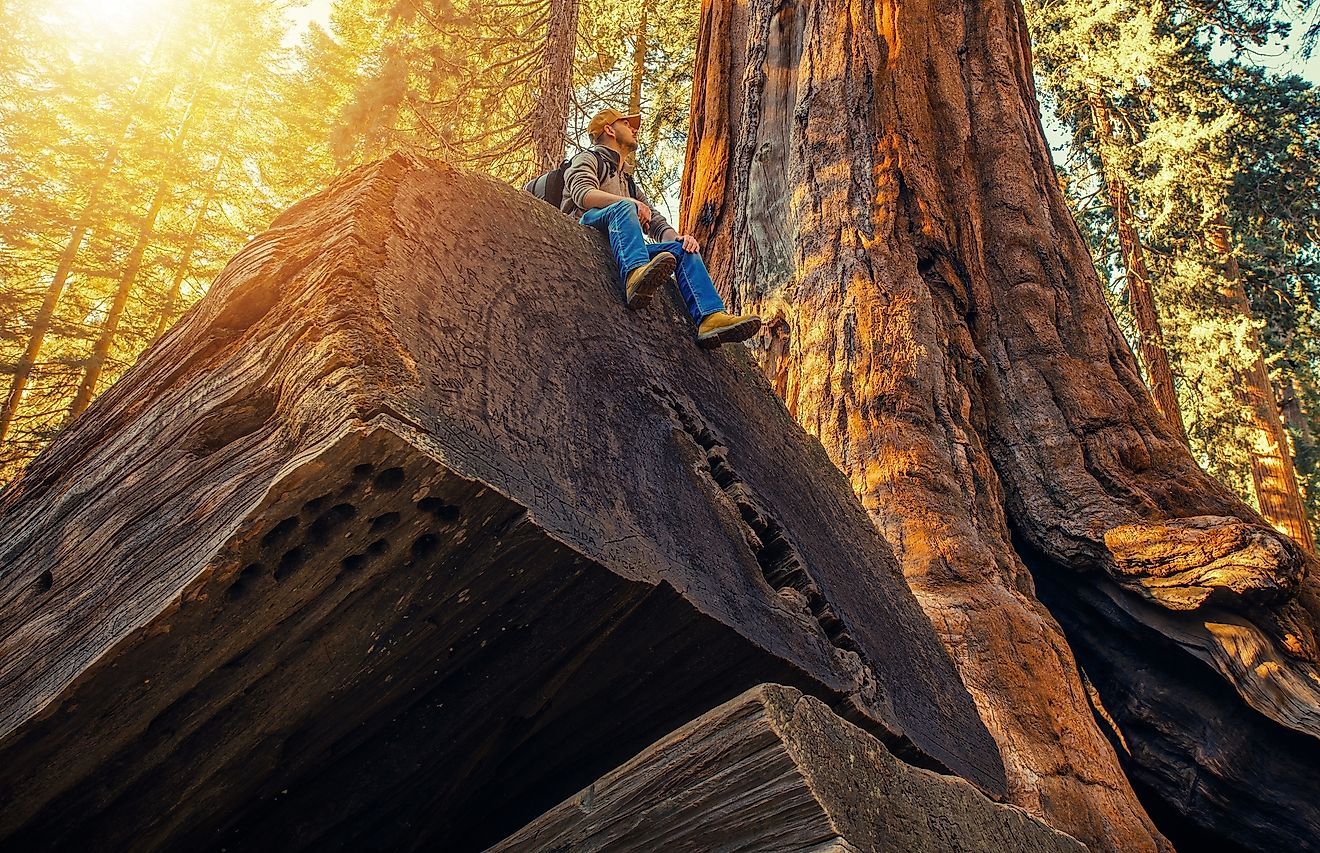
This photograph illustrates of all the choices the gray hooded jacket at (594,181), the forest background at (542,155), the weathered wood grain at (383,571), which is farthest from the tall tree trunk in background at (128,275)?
the weathered wood grain at (383,571)

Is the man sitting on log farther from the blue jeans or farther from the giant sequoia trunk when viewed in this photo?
the giant sequoia trunk

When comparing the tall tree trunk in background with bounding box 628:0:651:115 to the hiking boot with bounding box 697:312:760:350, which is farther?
the tall tree trunk in background with bounding box 628:0:651:115

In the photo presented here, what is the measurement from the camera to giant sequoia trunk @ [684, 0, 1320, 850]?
113 inches

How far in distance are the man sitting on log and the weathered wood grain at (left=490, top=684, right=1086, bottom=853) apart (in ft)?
4.58

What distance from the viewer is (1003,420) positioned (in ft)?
12.8

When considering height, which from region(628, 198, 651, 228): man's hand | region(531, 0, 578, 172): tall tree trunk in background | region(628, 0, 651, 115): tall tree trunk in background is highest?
region(628, 0, 651, 115): tall tree trunk in background

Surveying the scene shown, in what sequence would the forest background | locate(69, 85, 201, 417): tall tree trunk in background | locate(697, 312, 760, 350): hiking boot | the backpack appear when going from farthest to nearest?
locate(69, 85, 201, 417): tall tree trunk in background
the forest background
the backpack
locate(697, 312, 760, 350): hiking boot

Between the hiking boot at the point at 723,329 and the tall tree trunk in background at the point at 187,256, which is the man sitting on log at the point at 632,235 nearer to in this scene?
the hiking boot at the point at 723,329

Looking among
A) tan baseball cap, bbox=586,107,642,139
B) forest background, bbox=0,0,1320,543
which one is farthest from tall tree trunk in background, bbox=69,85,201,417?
tan baseball cap, bbox=586,107,642,139

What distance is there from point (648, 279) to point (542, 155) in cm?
645

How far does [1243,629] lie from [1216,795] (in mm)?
541

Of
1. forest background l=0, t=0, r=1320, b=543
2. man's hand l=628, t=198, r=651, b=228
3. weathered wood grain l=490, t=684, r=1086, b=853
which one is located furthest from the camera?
forest background l=0, t=0, r=1320, b=543

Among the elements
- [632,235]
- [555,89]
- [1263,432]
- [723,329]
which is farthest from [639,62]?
[723,329]

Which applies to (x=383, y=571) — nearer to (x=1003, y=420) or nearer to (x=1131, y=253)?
(x=1003, y=420)
